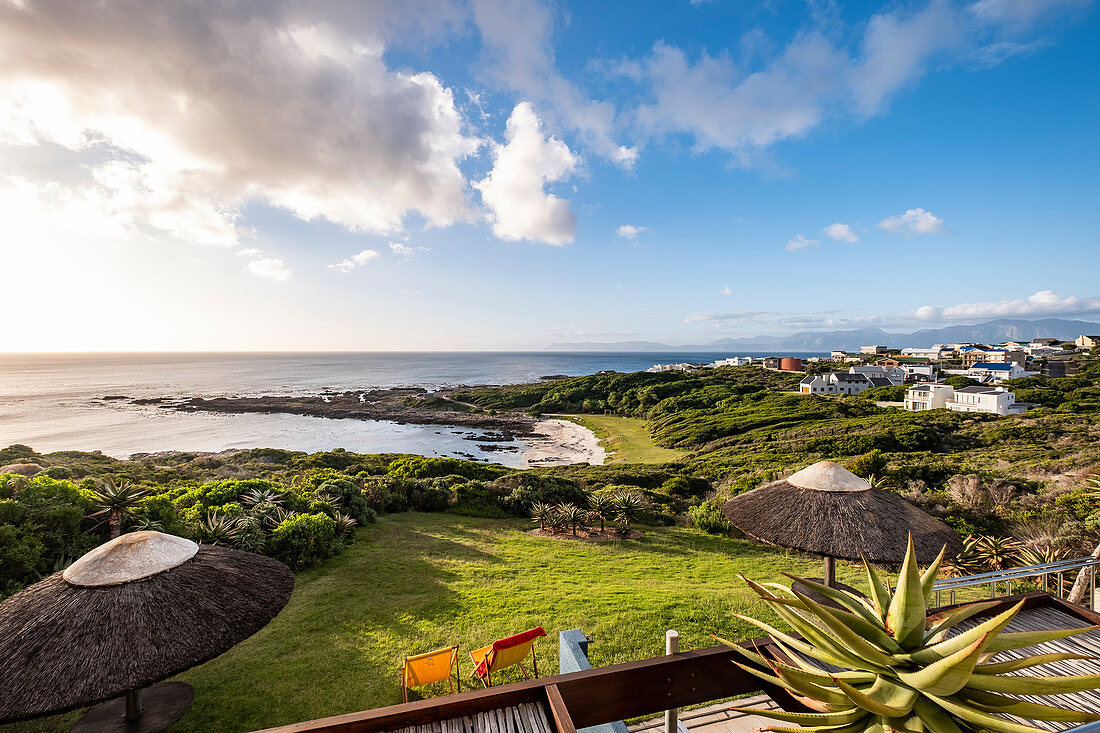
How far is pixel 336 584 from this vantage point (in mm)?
8609

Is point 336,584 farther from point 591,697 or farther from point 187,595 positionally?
point 591,697

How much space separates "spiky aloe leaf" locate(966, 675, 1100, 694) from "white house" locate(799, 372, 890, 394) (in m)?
64.2

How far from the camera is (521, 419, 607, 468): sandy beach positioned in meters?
35.6

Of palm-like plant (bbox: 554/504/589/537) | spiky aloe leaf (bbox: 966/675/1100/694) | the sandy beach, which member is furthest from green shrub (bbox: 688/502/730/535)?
the sandy beach

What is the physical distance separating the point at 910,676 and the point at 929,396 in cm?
5428

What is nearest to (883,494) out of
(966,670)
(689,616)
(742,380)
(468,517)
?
(689,616)

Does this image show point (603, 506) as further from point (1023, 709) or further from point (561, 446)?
point (561, 446)

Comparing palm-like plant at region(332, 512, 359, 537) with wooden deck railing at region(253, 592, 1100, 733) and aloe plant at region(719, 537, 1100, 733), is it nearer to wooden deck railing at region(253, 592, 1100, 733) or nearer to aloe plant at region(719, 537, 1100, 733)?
wooden deck railing at region(253, 592, 1100, 733)

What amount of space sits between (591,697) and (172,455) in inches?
1528

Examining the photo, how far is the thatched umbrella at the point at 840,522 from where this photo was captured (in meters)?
5.85

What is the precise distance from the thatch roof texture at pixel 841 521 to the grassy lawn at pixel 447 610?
→ 1.82m

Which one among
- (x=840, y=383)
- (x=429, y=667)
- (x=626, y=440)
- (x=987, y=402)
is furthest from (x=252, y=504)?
(x=840, y=383)

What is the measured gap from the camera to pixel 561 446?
4116 centimetres

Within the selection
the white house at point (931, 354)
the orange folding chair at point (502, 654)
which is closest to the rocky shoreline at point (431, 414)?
the orange folding chair at point (502, 654)
